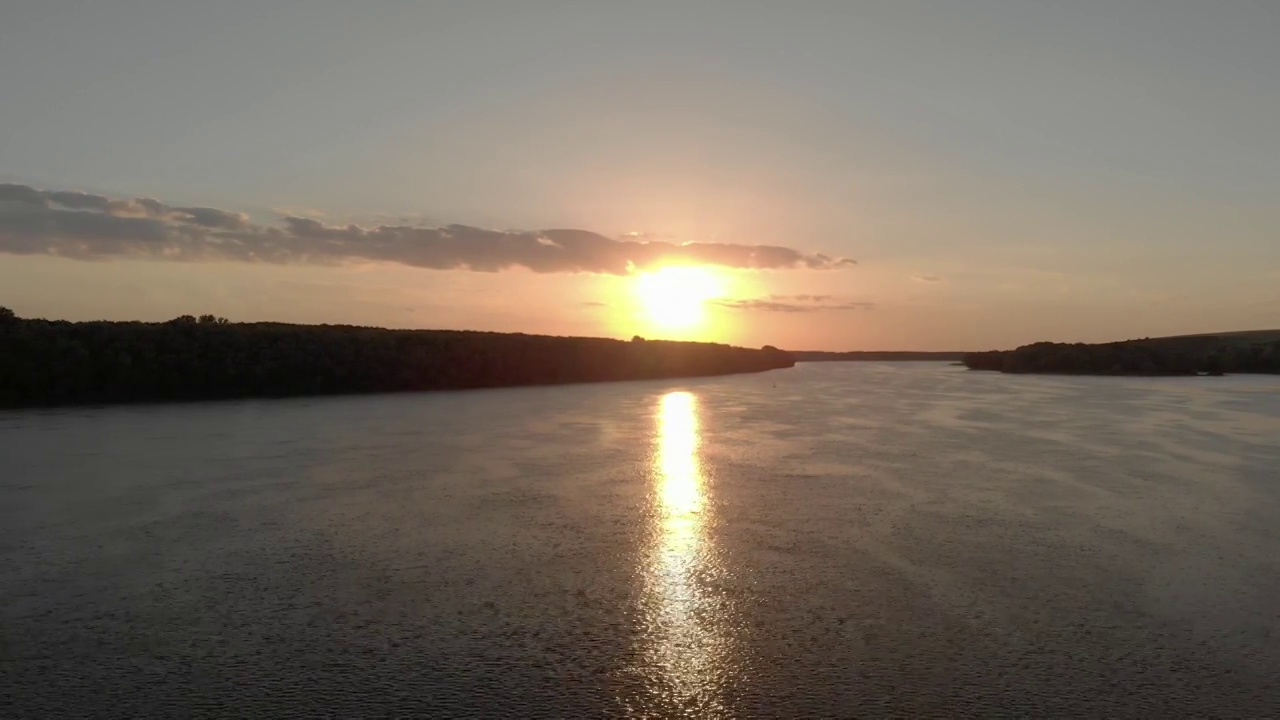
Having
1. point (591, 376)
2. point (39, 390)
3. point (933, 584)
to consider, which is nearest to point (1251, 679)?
point (933, 584)

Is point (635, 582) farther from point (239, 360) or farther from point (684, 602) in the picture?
point (239, 360)

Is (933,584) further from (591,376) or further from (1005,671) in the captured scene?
(591,376)

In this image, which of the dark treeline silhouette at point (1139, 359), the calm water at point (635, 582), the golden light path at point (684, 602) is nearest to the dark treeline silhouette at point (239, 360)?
the calm water at point (635, 582)

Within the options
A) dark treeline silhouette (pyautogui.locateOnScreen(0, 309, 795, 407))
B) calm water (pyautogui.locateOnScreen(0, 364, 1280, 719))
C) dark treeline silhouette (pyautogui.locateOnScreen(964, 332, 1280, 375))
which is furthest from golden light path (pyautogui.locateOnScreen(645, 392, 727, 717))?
dark treeline silhouette (pyautogui.locateOnScreen(964, 332, 1280, 375))

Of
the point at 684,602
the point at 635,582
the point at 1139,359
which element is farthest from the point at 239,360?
the point at 1139,359

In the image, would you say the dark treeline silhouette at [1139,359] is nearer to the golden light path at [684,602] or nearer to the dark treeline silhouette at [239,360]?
the dark treeline silhouette at [239,360]

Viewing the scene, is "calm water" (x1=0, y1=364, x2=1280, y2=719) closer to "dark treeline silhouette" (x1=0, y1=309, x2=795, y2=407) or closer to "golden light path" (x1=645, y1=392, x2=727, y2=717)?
"golden light path" (x1=645, y1=392, x2=727, y2=717)

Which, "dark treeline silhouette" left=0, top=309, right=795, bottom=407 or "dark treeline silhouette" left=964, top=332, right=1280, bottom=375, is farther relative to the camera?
"dark treeline silhouette" left=964, top=332, right=1280, bottom=375
